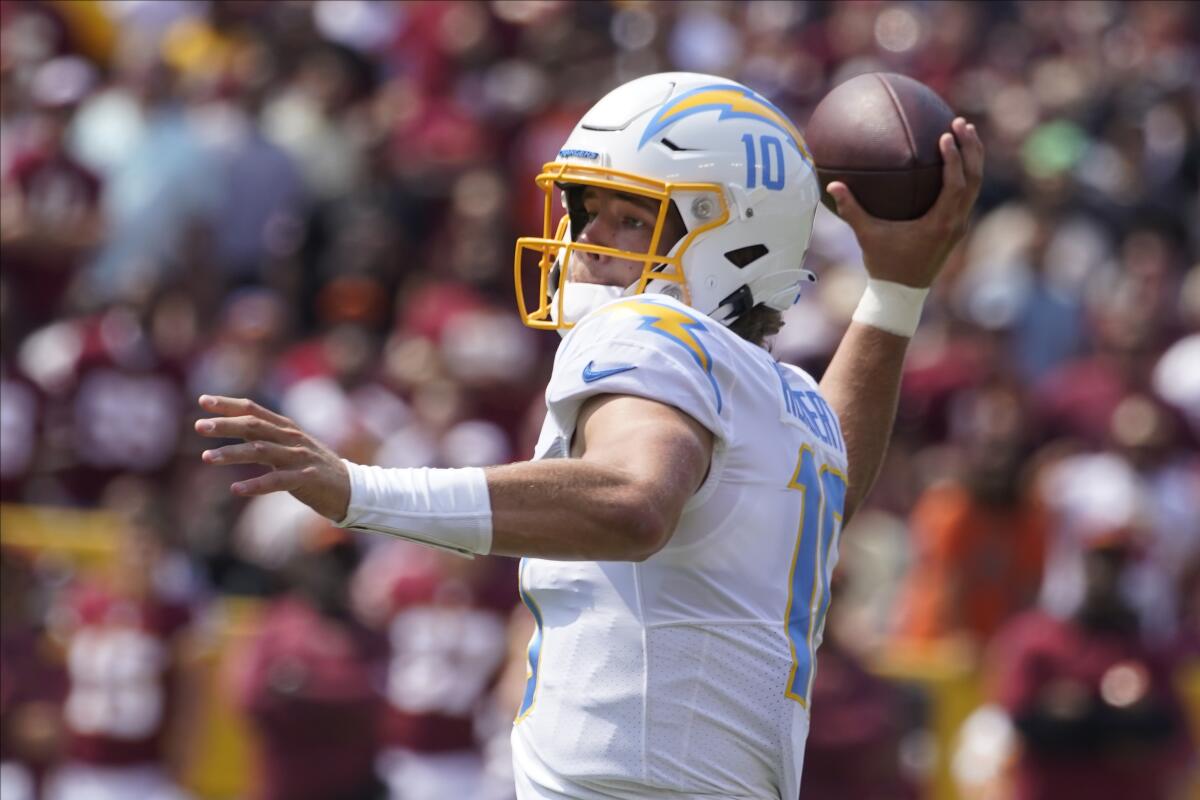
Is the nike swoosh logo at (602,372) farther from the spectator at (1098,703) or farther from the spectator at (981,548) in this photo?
the spectator at (981,548)

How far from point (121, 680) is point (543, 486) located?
20.8 ft

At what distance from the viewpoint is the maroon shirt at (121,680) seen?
8.92m

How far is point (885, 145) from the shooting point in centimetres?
393

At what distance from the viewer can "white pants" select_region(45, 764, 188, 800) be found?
29.1 feet

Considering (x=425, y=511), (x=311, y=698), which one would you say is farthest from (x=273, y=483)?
(x=311, y=698)

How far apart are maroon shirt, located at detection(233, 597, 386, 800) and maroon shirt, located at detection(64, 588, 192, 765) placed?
2.25 feet

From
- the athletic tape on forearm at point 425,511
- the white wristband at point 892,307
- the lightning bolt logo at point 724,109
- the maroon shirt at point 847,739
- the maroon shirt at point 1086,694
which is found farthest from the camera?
the maroon shirt at point 847,739

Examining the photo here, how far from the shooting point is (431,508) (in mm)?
3004

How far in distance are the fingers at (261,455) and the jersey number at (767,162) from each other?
1022 mm

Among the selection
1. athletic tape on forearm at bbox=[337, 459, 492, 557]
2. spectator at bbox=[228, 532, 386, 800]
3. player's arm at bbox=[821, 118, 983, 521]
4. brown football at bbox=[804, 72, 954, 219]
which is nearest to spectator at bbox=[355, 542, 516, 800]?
spectator at bbox=[228, 532, 386, 800]

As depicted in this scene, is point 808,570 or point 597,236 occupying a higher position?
point 597,236

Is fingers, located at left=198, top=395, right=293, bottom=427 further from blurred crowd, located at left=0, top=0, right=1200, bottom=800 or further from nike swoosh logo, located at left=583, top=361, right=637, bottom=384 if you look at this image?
blurred crowd, located at left=0, top=0, right=1200, bottom=800

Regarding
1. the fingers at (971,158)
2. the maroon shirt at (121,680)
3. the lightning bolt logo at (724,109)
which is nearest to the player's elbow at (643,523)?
the lightning bolt logo at (724,109)

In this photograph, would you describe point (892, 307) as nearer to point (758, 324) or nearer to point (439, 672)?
point (758, 324)
